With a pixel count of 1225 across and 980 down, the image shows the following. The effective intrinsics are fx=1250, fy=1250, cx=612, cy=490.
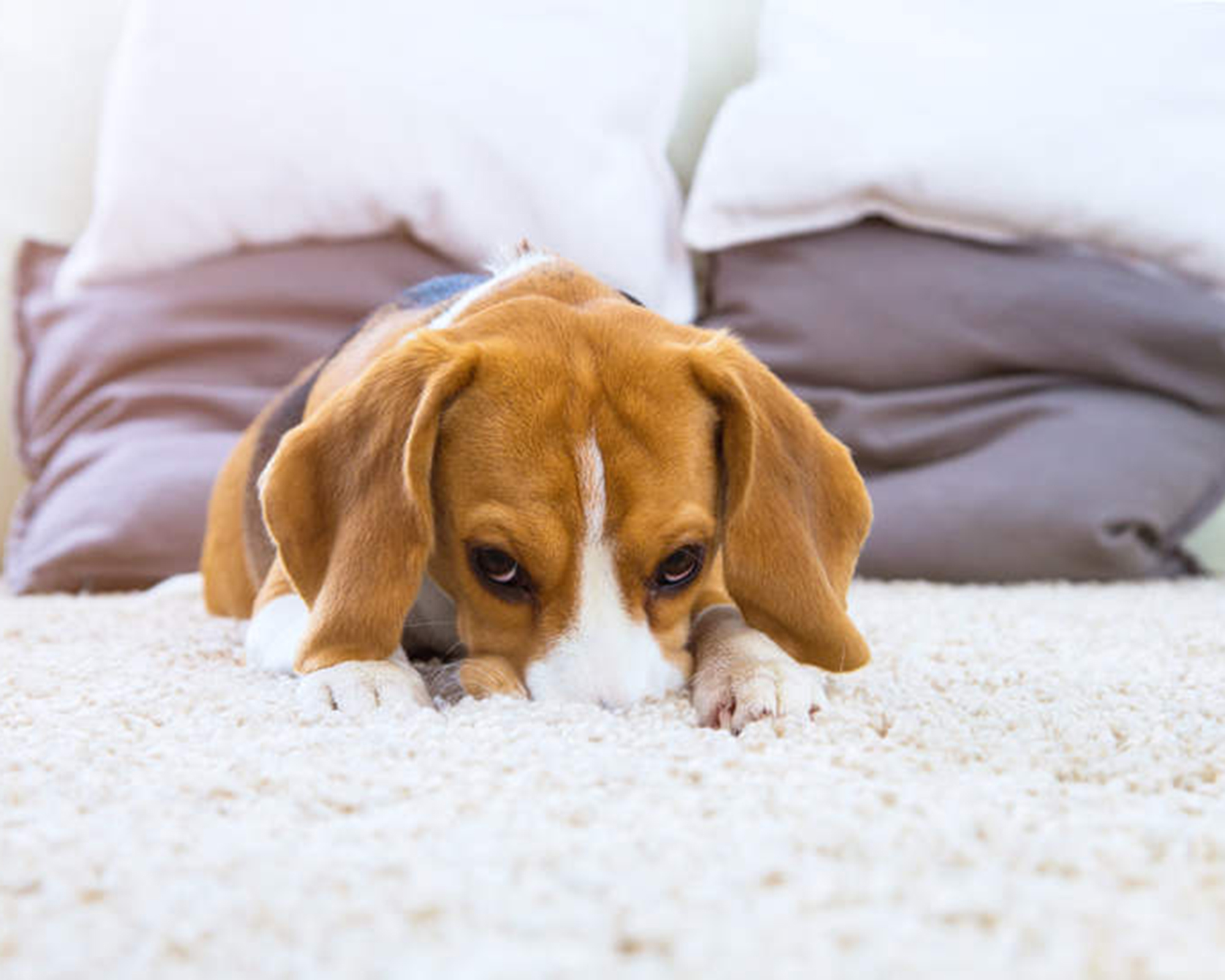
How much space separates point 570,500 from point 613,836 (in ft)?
2.03

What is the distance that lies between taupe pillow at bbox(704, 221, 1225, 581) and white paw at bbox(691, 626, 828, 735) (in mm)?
1318

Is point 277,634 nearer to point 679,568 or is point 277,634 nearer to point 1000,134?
point 679,568

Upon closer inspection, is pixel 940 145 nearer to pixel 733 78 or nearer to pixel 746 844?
pixel 733 78

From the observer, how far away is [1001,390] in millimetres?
3141

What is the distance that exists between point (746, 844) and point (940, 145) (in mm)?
2532

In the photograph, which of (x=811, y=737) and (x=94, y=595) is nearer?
(x=811, y=737)

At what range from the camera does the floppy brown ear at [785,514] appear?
163 centimetres

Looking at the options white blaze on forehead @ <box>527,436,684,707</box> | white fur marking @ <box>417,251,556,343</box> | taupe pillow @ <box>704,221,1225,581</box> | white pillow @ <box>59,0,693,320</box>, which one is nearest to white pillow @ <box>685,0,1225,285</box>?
taupe pillow @ <box>704,221,1225,581</box>

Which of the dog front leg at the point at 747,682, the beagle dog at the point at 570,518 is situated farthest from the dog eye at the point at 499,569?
the dog front leg at the point at 747,682

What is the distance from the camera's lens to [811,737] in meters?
1.33

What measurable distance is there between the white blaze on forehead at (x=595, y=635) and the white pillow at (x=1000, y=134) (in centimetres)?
188

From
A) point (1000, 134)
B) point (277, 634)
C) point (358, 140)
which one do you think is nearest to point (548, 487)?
point (277, 634)

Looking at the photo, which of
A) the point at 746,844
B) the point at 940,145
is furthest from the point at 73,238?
the point at 746,844

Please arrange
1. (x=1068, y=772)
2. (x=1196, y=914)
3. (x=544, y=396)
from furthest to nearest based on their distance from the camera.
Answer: (x=544, y=396), (x=1068, y=772), (x=1196, y=914)
